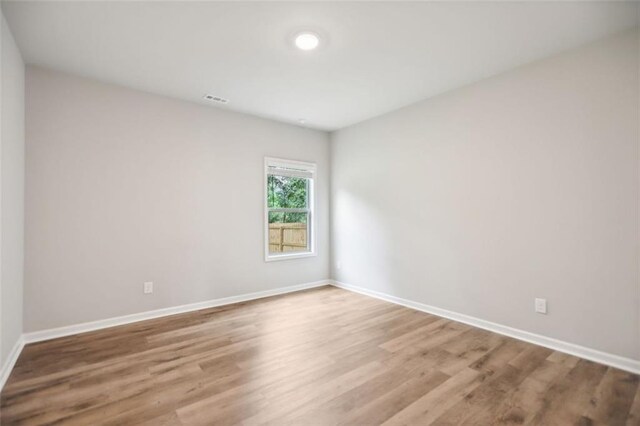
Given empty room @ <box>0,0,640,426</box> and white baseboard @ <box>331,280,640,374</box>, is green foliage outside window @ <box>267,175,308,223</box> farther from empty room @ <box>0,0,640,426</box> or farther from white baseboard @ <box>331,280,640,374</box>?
white baseboard @ <box>331,280,640,374</box>

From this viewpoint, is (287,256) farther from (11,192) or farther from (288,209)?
(11,192)

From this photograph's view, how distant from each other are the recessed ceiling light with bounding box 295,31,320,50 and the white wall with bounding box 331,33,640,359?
5.90ft

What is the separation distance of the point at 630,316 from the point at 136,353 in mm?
3928

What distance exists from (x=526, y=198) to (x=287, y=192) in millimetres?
3128

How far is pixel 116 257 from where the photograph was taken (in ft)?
10.4

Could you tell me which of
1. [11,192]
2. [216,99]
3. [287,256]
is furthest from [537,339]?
[11,192]

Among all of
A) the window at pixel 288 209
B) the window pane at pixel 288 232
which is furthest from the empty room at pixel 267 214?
the window pane at pixel 288 232

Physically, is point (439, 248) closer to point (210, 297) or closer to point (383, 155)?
point (383, 155)

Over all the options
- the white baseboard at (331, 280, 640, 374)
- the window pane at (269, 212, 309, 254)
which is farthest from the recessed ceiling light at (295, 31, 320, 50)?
the white baseboard at (331, 280, 640, 374)

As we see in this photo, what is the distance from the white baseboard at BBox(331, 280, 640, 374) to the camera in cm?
228

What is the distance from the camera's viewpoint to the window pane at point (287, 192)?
14.9 ft

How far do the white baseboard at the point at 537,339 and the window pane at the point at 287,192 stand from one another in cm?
203

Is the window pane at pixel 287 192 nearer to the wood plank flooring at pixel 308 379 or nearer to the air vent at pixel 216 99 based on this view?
the air vent at pixel 216 99

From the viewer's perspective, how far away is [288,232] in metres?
4.81
